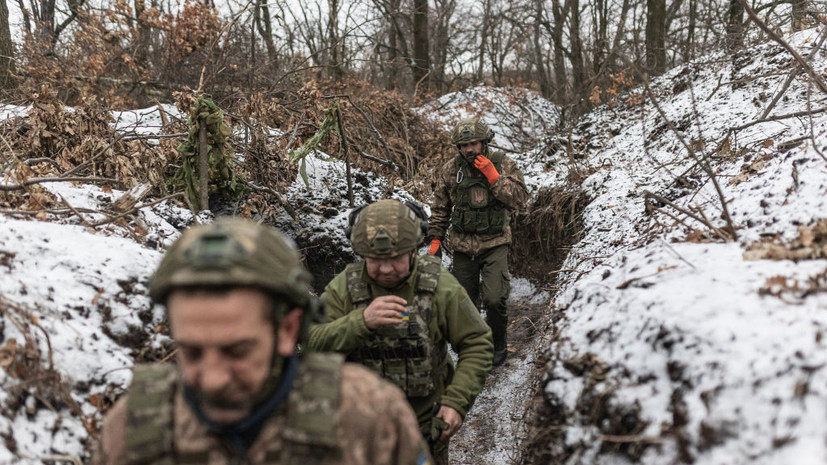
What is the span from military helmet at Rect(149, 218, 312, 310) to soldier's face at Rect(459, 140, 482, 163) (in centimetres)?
370

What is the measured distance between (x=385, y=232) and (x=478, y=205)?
264 centimetres

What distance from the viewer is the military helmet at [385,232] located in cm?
240

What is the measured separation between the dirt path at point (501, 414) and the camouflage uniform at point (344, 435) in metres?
1.92

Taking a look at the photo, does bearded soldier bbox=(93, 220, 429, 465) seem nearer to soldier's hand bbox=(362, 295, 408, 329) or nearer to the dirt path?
soldier's hand bbox=(362, 295, 408, 329)

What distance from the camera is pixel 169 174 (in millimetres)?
5352

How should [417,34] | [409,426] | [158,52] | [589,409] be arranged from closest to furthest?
1. [409,426]
2. [589,409]
3. [158,52]
4. [417,34]

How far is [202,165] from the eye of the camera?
187 inches

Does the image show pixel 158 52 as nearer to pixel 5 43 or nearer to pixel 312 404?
pixel 5 43

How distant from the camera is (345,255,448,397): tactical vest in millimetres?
2514

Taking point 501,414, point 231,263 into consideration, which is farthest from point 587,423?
point 501,414

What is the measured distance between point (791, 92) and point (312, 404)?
273 inches

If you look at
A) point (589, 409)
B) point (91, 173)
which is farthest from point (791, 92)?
point (91, 173)

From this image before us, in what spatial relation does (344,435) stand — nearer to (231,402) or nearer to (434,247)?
(231,402)

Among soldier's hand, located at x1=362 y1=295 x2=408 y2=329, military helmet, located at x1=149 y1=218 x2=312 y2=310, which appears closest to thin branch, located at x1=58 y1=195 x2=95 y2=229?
soldier's hand, located at x1=362 y1=295 x2=408 y2=329
